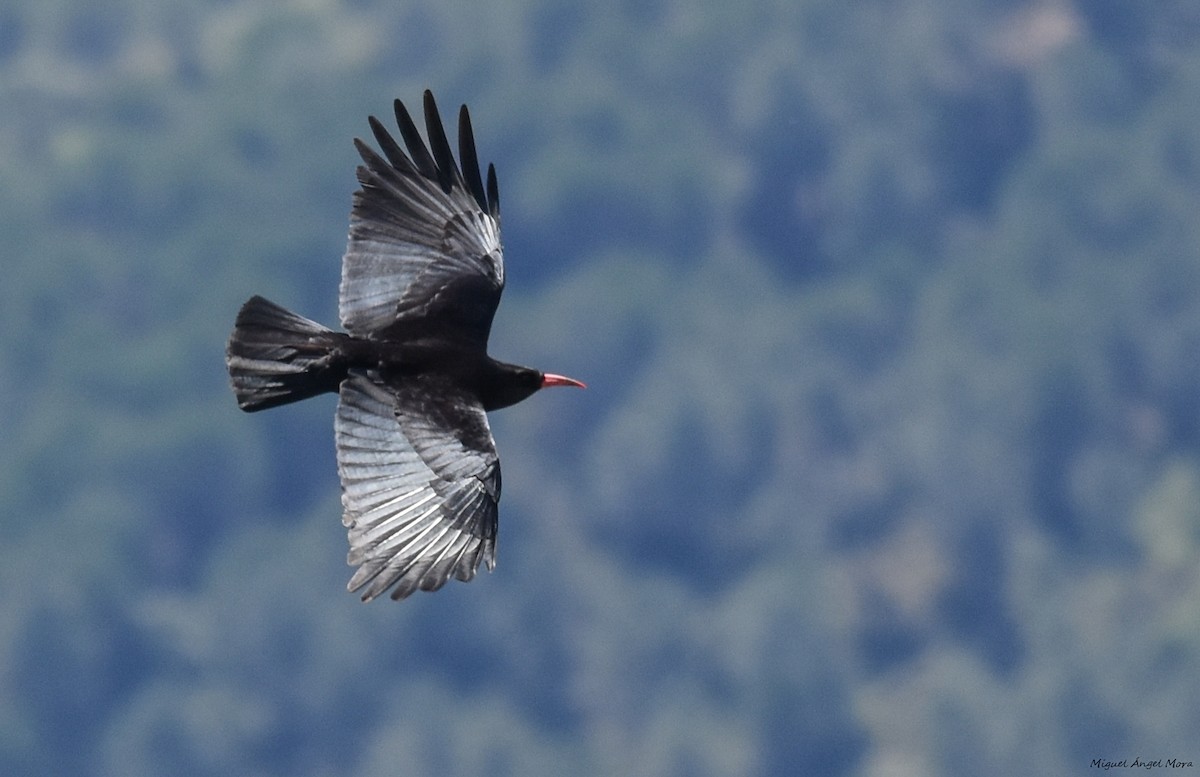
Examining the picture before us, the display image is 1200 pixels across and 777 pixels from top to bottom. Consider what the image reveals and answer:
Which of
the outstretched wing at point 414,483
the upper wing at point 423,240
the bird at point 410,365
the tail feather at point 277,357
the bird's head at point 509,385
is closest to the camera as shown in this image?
the outstretched wing at point 414,483

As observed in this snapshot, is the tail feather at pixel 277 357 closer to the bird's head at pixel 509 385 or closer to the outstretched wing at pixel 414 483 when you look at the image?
the outstretched wing at pixel 414 483

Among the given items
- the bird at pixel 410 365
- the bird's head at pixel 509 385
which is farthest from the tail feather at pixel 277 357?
the bird's head at pixel 509 385

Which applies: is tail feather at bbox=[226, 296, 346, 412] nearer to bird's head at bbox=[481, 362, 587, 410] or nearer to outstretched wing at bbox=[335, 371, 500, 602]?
outstretched wing at bbox=[335, 371, 500, 602]

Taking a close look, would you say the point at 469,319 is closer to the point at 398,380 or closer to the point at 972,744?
the point at 398,380

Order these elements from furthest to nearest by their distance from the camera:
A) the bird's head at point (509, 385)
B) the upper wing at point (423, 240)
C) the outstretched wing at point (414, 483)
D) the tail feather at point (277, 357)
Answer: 1. the upper wing at point (423, 240)
2. the bird's head at point (509, 385)
3. the tail feather at point (277, 357)
4. the outstretched wing at point (414, 483)

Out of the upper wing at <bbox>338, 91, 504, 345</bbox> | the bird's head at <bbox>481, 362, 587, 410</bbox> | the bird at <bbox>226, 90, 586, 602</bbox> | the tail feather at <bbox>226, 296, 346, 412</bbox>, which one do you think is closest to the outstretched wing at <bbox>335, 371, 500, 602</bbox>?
the bird at <bbox>226, 90, 586, 602</bbox>

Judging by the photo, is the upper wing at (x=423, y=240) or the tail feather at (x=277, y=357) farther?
the upper wing at (x=423, y=240)

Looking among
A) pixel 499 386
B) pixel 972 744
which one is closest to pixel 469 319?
pixel 499 386

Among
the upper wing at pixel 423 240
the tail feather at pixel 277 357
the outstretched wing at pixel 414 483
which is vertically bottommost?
the outstretched wing at pixel 414 483
